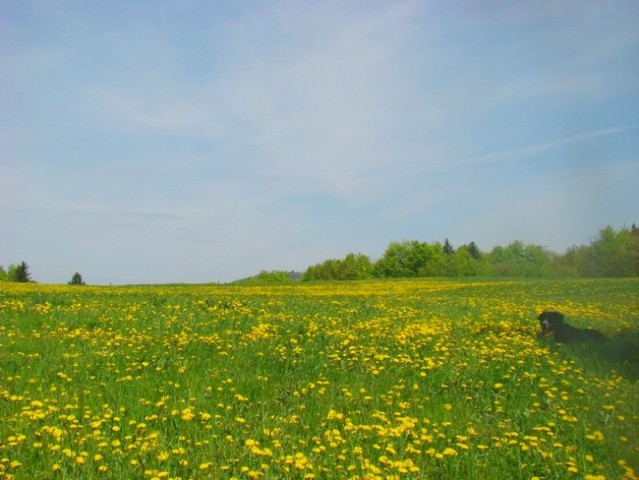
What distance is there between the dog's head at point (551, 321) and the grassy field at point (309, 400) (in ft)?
1.48

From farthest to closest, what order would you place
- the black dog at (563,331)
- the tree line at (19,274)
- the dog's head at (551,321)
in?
the tree line at (19,274), the dog's head at (551,321), the black dog at (563,331)

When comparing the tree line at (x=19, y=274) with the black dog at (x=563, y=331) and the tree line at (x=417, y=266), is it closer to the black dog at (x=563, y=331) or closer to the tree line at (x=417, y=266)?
the tree line at (x=417, y=266)

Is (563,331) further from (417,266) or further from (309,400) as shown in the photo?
(417,266)

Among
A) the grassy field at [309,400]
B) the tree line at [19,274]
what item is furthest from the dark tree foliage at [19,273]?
the grassy field at [309,400]

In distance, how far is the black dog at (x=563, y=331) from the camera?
11.1 m

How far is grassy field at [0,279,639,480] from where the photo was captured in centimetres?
540

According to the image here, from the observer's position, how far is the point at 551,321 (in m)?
12.0

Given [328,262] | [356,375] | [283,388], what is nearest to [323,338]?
[356,375]

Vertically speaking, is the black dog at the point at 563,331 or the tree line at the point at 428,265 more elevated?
the tree line at the point at 428,265

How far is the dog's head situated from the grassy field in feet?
1.48

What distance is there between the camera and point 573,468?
5.12m

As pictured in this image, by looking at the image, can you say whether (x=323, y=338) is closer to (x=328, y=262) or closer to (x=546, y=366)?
(x=546, y=366)

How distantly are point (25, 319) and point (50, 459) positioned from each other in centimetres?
882

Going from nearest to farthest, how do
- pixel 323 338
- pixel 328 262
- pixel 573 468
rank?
1. pixel 573 468
2. pixel 323 338
3. pixel 328 262
